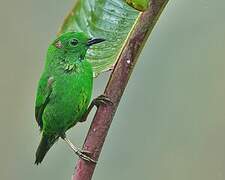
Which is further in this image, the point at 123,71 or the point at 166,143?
the point at 166,143

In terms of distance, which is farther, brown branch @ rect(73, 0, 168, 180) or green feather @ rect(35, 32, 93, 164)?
green feather @ rect(35, 32, 93, 164)

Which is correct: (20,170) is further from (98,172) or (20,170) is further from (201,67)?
(201,67)

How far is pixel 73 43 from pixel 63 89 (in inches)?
3.2

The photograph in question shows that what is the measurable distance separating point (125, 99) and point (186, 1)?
11.7 inches

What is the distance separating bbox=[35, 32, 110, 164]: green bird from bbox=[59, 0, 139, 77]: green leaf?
21mm

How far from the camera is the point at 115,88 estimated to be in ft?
2.16

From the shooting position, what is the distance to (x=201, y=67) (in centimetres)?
144

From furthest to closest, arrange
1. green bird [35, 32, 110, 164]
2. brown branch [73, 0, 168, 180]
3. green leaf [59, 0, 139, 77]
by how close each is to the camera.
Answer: green bird [35, 32, 110, 164], green leaf [59, 0, 139, 77], brown branch [73, 0, 168, 180]

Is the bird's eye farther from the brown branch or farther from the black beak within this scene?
the brown branch

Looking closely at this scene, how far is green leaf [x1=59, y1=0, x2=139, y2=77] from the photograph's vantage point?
0.85 metres

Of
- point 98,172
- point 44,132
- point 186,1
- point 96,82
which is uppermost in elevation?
point 186,1

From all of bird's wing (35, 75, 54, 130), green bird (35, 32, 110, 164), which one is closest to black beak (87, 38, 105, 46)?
green bird (35, 32, 110, 164)

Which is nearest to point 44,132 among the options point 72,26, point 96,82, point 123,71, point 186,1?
point 72,26

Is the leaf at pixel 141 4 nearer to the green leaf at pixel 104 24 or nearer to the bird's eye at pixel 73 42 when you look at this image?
the green leaf at pixel 104 24
